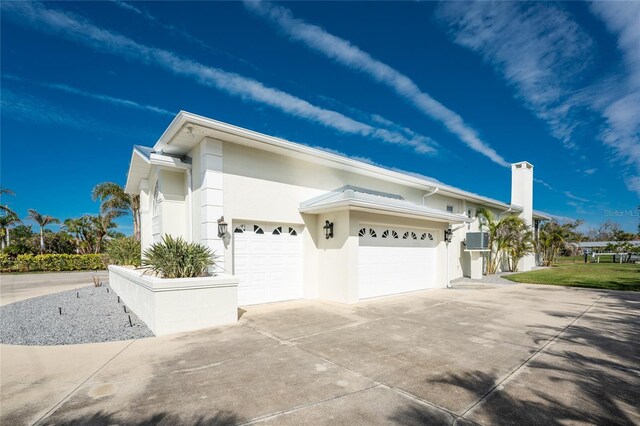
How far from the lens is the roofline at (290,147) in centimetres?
720

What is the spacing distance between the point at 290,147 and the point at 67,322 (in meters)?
6.95

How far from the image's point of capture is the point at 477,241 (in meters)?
15.1

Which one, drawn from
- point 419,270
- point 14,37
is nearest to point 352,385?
point 419,270

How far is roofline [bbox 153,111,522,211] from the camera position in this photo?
720cm

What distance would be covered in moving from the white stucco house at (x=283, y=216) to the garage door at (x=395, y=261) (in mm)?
37

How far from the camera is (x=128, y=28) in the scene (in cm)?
1023

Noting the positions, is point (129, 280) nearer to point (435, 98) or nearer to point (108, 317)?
point (108, 317)

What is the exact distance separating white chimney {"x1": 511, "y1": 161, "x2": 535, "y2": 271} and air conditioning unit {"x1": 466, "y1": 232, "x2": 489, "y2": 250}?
7.62 meters

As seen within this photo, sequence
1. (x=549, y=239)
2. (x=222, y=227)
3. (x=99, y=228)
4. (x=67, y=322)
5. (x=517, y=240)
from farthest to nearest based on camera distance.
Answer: (x=99, y=228), (x=549, y=239), (x=517, y=240), (x=222, y=227), (x=67, y=322)

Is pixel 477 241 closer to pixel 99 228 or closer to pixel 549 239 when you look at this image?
pixel 549 239

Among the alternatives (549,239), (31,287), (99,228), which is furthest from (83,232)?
(549,239)

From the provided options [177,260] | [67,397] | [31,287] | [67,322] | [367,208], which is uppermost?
[367,208]

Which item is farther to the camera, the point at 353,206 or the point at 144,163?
the point at 144,163

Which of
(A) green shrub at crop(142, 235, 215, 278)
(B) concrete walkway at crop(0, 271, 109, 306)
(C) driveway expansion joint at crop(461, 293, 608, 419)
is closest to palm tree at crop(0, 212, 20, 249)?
(B) concrete walkway at crop(0, 271, 109, 306)
